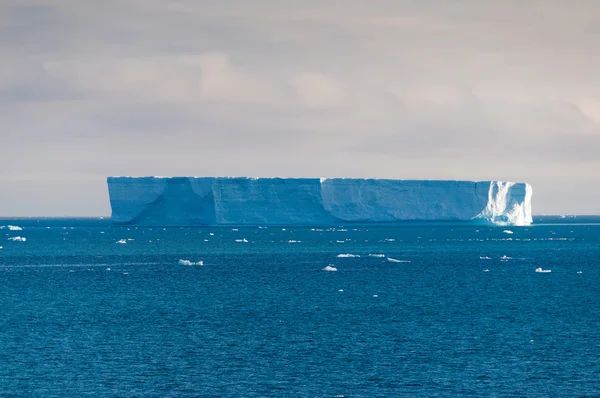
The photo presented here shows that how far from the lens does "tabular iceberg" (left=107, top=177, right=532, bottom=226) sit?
296ft

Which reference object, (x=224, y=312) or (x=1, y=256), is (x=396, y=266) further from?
(x=1, y=256)

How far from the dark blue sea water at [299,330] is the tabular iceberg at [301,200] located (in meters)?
36.5

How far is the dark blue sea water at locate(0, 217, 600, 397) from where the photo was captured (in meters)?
20.0

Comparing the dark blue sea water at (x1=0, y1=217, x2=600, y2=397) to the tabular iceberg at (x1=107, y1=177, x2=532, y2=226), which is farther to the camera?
the tabular iceberg at (x1=107, y1=177, x2=532, y2=226)

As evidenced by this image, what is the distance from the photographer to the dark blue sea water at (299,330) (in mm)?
20047

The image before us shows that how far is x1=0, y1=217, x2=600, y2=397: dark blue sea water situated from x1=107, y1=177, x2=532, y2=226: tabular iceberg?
36473mm

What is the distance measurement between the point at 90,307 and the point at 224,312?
5392mm

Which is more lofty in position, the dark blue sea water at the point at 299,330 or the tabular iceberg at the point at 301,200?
the tabular iceberg at the point at 301,200

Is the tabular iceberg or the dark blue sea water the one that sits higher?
the tabular iceberg

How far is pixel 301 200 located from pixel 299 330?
2581 inches

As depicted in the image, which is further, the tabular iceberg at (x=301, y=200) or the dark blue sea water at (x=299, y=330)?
the tabular iceberg at (x=301, y=200)

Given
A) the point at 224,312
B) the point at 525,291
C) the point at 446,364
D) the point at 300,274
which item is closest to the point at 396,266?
the point at 300,274

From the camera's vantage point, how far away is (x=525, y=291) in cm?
3922

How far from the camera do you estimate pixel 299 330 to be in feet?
89.0
